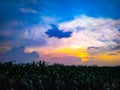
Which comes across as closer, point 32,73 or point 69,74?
point 32,73

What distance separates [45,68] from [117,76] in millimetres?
10499

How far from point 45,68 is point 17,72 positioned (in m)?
6.02

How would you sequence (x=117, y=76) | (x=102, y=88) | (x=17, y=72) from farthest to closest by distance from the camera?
(x=117, y=76), (x=102, y=88), (x=17, y=72)

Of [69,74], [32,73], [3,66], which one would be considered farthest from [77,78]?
[3,66]

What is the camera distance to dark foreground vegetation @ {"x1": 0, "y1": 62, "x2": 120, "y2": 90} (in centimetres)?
2566

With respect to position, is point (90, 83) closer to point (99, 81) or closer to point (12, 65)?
point (99, 81)

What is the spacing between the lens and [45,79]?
95.5 ft

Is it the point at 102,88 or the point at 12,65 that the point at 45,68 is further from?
the point at 102,88

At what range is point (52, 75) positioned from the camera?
1200 inches

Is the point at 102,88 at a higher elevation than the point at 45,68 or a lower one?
lower

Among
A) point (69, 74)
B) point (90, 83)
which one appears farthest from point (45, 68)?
point (90, 83)

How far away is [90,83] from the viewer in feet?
108

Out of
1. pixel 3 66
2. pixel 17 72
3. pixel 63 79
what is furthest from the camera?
pixel 63 79

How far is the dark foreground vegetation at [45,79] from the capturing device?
84.2 ft
